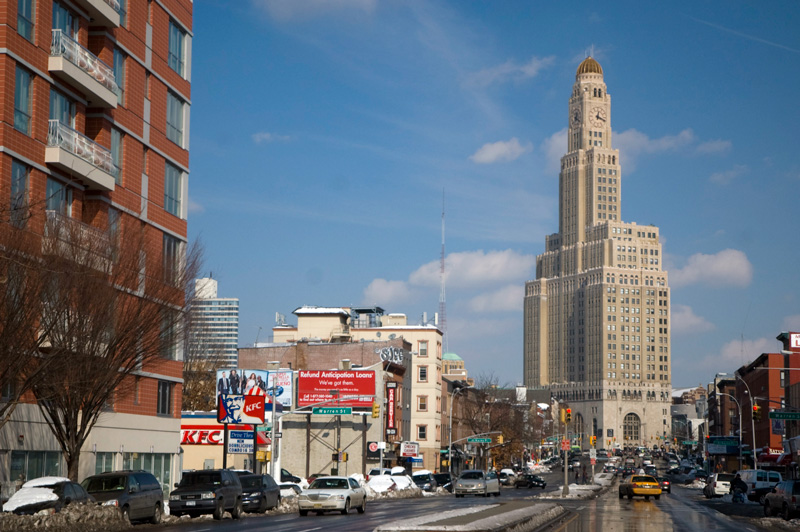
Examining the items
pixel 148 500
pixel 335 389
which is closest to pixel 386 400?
pixel 335 389

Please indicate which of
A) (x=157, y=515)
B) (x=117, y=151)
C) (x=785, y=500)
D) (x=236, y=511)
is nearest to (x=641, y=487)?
(x=785, y=500)

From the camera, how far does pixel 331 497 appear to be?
41531 millimetres

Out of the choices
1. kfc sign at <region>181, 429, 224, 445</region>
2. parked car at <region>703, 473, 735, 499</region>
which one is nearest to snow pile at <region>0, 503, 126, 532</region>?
kfc sign at <region>181, 429, 224, 445</region>

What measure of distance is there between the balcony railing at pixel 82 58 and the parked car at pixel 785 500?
33621mm

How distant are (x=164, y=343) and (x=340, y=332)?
78.0 meters

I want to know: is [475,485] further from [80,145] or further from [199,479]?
[80,145]

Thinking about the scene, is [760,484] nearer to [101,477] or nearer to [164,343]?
[164,343]

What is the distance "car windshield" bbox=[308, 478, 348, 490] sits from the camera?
A: 1688 inches

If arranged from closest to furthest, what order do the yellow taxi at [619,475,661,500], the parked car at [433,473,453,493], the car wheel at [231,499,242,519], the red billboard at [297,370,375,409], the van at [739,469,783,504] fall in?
the car wheel at [231,499,242,519] < the van at [739,469,783,504] < the yellow taxi at [619,475,661,500] < the parked car at [433,473,453,493] < the red billboard at [297,370,375,409]

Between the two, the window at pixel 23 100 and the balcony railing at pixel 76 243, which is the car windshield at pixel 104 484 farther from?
the window at pixel 23 100

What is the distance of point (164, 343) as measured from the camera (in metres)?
41.3

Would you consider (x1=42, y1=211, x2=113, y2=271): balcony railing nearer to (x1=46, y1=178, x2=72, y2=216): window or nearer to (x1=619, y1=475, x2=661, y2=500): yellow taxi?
(x1=46, y1=178, x2=72, y2=216): window

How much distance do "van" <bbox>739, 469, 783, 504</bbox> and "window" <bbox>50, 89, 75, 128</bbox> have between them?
43549mm

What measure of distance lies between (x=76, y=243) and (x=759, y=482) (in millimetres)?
45154
